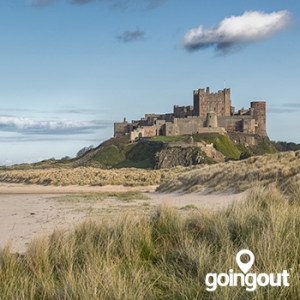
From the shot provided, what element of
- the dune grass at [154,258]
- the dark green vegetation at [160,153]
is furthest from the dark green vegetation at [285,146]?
the dune grass at [154,258]

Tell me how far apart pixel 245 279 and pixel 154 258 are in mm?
1918

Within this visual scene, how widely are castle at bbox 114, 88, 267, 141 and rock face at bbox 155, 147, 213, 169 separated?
53.3 ft

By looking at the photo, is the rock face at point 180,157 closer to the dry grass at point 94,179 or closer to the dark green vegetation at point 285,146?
the dry grass at point 94,179

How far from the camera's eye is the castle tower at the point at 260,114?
80875 mm

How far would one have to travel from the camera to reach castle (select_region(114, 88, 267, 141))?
72688mm

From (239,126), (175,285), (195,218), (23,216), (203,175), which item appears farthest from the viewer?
(239,126)

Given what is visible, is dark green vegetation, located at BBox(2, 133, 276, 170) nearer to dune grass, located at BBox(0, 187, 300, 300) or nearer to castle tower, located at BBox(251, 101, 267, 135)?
castle tower, located at BBox(251, 101, 267, 135)

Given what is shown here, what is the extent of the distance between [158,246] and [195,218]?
3.92 feet

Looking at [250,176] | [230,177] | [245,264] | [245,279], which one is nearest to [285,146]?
[230,177]

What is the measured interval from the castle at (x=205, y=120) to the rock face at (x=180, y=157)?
16233 mm

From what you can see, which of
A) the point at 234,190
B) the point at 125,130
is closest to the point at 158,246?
the point at 234,190

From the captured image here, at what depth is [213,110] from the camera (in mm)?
83125

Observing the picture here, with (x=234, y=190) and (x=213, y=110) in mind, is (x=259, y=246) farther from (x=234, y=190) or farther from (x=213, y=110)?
(x=213, y=110)

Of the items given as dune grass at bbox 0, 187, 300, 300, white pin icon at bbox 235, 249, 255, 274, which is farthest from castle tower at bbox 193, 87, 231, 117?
white pin icon at bbox 235, 249, 255, 274
